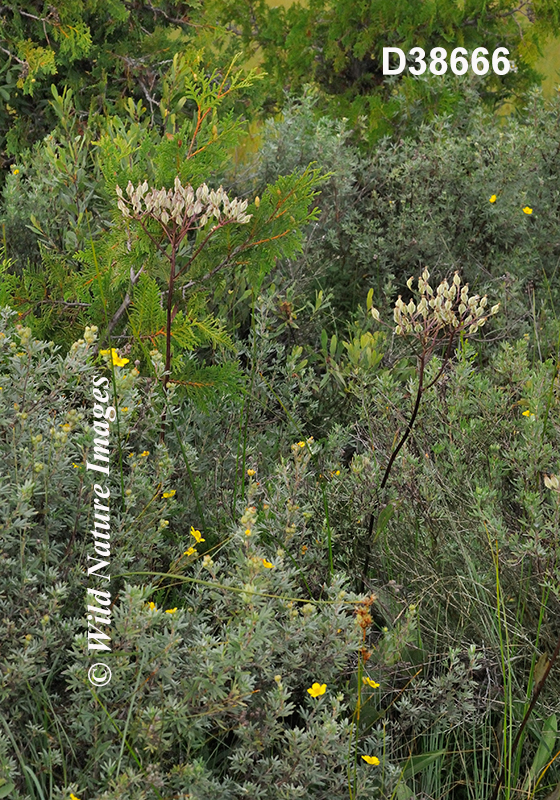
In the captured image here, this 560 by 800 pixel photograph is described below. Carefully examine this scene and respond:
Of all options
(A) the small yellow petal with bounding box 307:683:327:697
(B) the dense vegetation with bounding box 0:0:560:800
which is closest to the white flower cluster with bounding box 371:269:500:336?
(B) the dense vegetation with bounding box 0:0:560:800

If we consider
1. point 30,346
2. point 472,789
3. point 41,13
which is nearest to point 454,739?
point 472,789

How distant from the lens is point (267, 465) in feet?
9.22

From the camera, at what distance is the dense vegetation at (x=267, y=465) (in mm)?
1721

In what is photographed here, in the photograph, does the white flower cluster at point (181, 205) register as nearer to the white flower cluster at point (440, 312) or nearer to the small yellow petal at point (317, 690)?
the white flower cluster at point (440, 312)

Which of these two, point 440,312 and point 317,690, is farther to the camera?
point 440,312

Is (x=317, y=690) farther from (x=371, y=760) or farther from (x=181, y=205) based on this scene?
(x=181, y=205)

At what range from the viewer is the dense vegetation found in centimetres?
172

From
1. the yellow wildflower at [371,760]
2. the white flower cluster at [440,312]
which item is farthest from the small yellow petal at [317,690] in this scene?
the white flower cluster at [440,312]

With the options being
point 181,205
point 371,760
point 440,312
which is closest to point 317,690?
point 371,760

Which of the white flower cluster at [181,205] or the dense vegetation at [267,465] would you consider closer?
the dense vegetation at [267,465]

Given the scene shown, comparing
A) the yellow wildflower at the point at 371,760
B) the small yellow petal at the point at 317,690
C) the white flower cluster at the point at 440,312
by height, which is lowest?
the yellow wildflower at the point at 371,760

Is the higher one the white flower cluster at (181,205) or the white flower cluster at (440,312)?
the white flower cluster at (181,205)

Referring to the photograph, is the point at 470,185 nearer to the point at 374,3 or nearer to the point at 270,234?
the point at 270,234

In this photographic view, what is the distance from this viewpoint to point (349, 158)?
13.9ft
